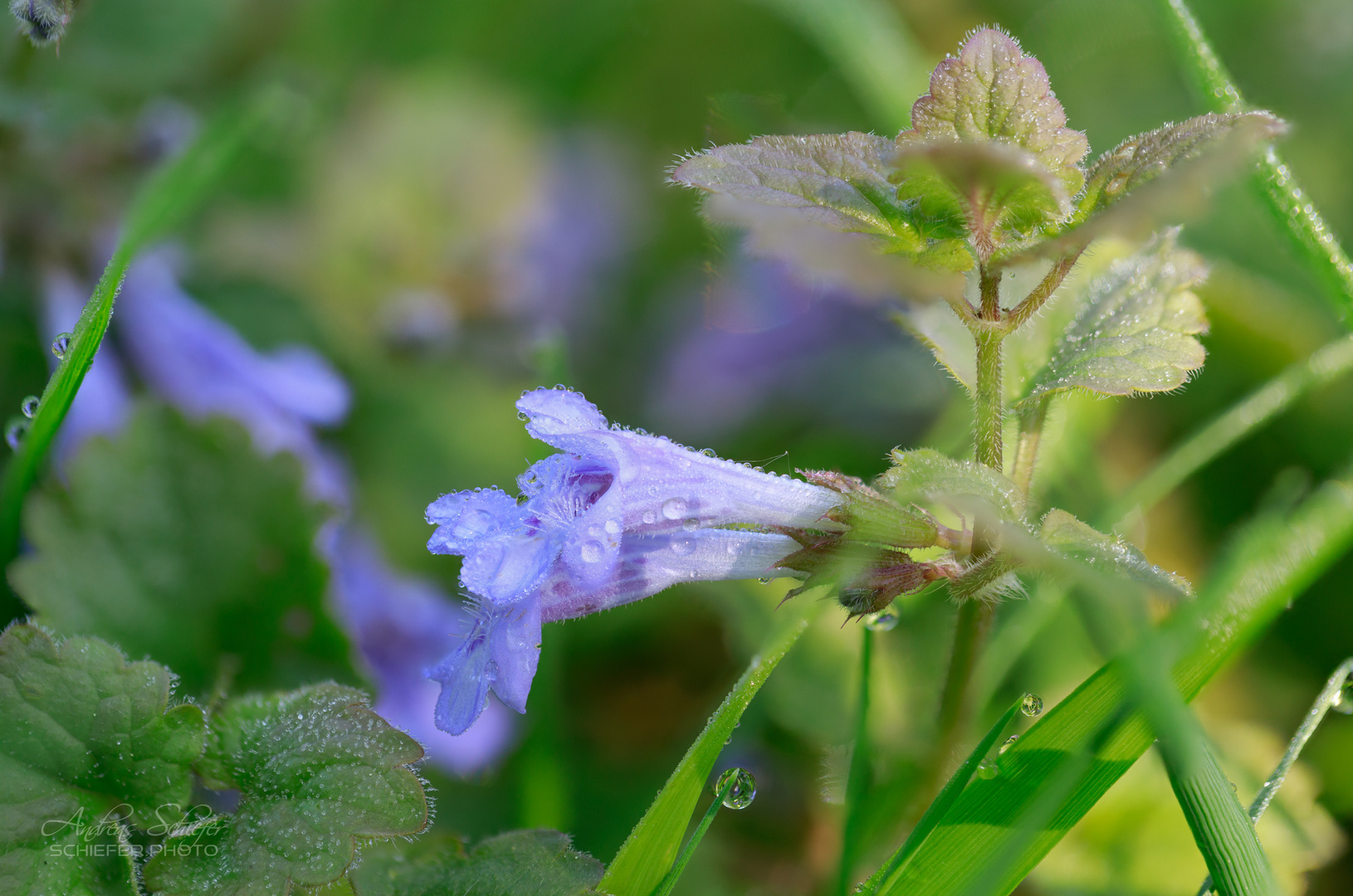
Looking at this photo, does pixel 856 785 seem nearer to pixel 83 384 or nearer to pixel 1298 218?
pixel 1298 218

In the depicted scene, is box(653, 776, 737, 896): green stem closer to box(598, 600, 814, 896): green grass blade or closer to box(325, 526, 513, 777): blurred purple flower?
box(598, 600, 814, 896): green grass blade

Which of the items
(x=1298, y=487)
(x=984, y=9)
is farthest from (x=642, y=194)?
(x=1298, y=487)

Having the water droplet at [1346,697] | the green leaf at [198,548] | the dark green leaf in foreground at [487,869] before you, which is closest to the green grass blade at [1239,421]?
the water droplet at [1346,697]

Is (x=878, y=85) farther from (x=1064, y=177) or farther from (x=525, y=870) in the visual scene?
(x=525, y=870)

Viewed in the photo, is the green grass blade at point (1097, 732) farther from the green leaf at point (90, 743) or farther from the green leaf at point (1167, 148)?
the green leaf at point (90, 743)

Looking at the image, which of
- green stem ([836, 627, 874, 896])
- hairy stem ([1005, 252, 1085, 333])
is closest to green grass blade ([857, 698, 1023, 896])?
green stem ([836, 627, 874, 896])

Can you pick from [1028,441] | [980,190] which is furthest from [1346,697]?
[980,190]
